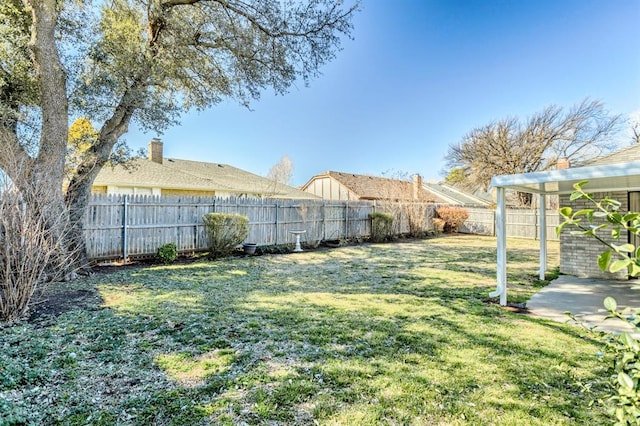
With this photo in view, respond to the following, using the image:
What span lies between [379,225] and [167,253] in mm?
9345

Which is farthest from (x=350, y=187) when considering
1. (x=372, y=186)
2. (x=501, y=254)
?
(x=501, y=254)

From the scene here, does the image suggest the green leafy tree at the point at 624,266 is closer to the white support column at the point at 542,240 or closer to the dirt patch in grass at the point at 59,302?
the dirt patch in grass at the point at 59,302

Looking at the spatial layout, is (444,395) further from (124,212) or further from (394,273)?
(124,212)

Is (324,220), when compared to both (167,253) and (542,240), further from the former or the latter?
(542,240)

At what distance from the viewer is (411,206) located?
16906 mm

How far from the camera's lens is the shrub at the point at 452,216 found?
19.7m

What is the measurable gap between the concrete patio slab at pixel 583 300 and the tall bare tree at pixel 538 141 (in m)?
19.3

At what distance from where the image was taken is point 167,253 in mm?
8891

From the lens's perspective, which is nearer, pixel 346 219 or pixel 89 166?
pixel 89 166

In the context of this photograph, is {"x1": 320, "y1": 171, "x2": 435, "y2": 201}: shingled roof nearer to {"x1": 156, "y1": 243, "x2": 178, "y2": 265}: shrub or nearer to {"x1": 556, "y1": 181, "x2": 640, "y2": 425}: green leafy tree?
{"x1": 156, "y1": 243, "x2": 178, "y2": 265}: shrub

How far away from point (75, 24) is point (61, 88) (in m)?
2.28

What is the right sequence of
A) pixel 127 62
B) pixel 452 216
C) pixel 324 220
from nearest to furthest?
1. pixel 127 62
2. pixel 324 220
3. pixel 452 216

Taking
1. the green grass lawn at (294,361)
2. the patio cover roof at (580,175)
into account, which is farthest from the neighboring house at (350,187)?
the green grass lawn at (294,361)

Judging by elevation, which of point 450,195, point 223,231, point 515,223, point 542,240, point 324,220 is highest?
point 450,195
